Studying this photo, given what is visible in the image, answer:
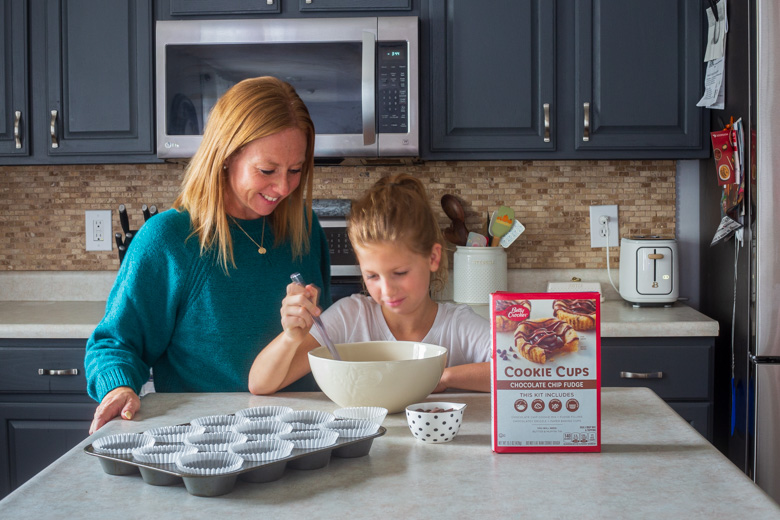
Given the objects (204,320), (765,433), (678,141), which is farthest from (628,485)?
(678,141)

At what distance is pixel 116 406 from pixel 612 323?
1611mm

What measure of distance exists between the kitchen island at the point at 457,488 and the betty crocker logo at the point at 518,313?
174mm

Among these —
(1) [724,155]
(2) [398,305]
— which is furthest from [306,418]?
(1) [724,155]

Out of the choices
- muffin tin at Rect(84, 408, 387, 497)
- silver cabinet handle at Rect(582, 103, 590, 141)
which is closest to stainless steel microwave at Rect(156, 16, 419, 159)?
silver cabinet handle at Rect(582, 103, 590, 141)

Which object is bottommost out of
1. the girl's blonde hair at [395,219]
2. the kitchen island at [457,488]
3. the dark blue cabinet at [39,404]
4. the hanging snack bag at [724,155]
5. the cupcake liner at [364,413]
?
the dark blue cabinet at [39,404]

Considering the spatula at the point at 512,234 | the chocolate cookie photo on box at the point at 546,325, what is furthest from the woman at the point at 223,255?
the spatula at the point at 512,234

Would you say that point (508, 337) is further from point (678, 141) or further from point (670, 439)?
point (678, 141)

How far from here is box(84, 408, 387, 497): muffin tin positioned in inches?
31.4

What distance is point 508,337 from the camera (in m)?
0.95

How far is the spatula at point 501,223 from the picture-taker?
9.14ft

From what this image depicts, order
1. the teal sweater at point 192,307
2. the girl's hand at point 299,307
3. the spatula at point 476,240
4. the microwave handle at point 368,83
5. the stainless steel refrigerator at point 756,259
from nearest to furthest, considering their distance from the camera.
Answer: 1. the girl's hand at point 299,307
2. the teal sweater at point 192,307
3. the stainless steel refrigerator at point 756,259
4. the microwave handle at point 368,83
5. the spatula at point 476,240

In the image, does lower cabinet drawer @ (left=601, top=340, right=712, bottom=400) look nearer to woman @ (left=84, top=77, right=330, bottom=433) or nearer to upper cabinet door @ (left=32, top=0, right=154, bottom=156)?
woman @ (left=84, top=77, right=330, bottom=433)

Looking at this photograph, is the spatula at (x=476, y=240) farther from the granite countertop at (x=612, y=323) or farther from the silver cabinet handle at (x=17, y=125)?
the silver cabinet handle at (x=17, y=125)

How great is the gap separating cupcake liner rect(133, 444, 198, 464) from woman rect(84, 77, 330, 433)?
0.53 meters
